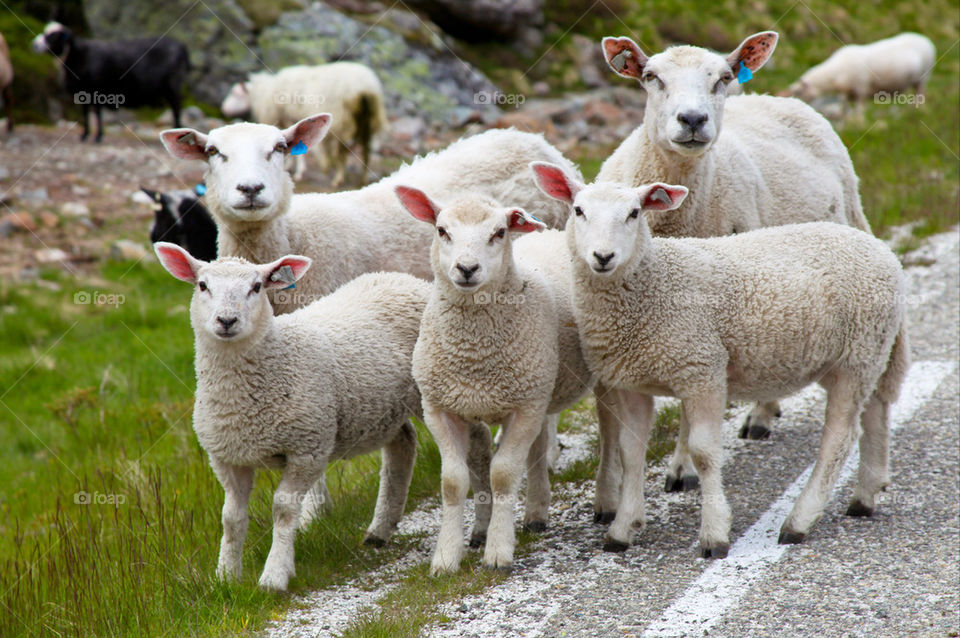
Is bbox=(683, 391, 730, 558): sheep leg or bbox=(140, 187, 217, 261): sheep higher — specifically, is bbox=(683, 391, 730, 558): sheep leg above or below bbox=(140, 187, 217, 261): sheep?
above

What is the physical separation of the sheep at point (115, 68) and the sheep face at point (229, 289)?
1205cm

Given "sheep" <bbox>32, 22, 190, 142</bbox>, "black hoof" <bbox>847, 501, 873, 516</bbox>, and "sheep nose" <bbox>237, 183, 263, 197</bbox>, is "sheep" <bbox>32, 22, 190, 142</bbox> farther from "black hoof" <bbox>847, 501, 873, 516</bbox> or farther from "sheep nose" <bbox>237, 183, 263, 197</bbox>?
"black hoof" <bbox>847, 501, 873, 516</bbox>

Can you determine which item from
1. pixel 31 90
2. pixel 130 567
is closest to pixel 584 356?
pixel 130 567

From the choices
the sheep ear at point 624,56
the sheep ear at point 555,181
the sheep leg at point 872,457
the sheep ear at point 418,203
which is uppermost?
the sheep ear at point 624,56

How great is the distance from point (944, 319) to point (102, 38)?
15.3 metres

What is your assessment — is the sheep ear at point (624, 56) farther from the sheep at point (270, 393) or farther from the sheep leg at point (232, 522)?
the sheep leg at point (232, 522)

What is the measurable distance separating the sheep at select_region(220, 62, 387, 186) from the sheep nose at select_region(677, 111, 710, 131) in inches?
389

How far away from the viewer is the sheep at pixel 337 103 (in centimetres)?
1562

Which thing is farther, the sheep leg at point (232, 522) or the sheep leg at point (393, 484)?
the sheep leg at point (393, 484)

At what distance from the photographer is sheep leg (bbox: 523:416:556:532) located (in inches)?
227

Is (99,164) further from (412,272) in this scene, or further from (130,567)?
(130,567)

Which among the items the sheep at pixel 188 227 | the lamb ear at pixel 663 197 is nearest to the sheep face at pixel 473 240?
the lamb ear at pixel 663 197

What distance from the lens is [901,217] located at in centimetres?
1107

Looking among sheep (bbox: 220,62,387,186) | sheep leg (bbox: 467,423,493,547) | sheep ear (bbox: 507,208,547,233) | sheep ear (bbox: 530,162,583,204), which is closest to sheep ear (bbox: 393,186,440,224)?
sheep ear (bbox: 507,208,547,233)
